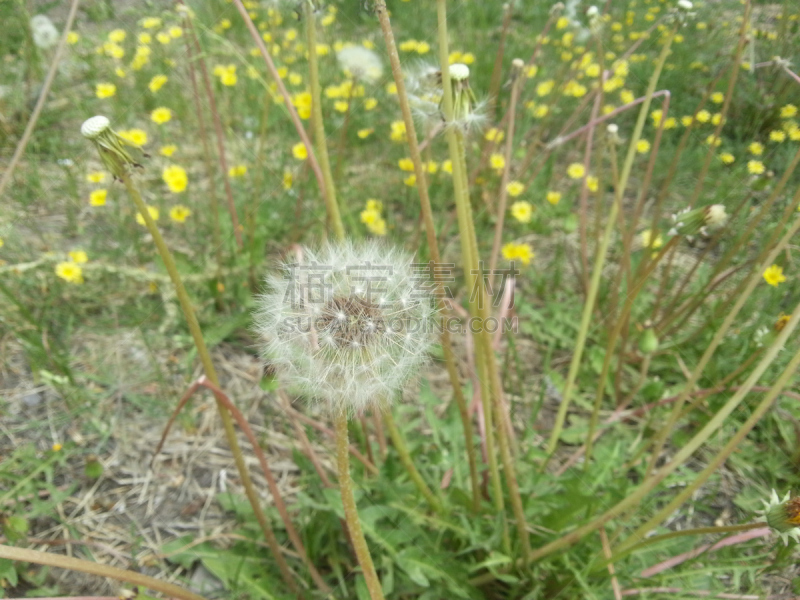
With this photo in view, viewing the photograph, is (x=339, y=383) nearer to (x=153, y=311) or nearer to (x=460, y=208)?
(x=460, y=208)

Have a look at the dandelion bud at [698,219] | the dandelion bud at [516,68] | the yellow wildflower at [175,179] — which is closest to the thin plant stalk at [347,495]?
the dandelion bud at [698,219]

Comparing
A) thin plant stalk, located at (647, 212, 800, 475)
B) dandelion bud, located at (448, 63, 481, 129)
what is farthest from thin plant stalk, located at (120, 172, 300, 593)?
thin plant stalk, located at (647, 212, 800, 475)

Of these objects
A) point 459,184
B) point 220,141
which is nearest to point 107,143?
point 459,184

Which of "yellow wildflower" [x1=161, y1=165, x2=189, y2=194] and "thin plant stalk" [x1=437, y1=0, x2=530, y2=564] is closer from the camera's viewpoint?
"thin plant stalk" [x1=437, y1=0, x2=530, y2=564]

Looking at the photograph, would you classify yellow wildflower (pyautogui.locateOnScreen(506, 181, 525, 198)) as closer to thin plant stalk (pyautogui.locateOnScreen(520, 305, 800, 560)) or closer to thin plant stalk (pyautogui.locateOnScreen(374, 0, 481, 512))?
thin plant stalk (pyautogui.locateOnScreen(374, 0, 481, 512))

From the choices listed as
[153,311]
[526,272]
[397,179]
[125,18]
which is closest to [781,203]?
[526,272]
